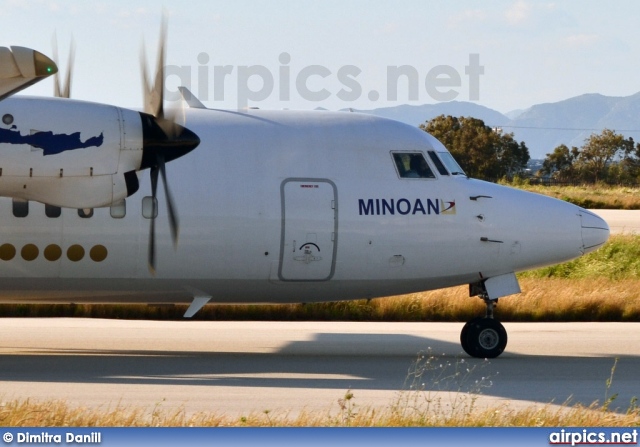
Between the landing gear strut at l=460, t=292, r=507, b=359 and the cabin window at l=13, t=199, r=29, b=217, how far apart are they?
22.7 feet

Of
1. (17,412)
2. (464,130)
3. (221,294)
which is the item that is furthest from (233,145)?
(464,130)

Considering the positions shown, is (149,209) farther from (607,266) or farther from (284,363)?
(607,266)

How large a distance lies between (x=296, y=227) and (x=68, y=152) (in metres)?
4.40

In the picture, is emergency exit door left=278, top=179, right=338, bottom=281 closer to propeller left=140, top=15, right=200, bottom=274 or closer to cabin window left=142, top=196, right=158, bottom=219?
cabin window left=142, top=196, right=158, bottom=219

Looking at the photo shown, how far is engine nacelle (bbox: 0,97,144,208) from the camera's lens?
1162 cm

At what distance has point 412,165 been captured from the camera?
1586 cm

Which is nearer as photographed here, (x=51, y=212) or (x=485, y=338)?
(x=51, y=212)

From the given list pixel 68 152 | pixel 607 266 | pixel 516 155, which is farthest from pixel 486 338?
pixel 516 155

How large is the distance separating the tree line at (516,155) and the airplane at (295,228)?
67829 millimetres

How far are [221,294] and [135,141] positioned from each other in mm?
3979

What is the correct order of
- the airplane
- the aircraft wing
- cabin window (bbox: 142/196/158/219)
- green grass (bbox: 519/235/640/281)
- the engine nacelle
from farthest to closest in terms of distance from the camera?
1. green grass (bbox: 519/235/640/281)
2. cabin window (bbox: 142/196/158/219)
3. the airplane
4. the engine nacelle
5. the aircraft wing

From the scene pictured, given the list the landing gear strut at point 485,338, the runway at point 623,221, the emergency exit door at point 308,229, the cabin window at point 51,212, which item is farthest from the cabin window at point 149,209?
the runway at point 623,221

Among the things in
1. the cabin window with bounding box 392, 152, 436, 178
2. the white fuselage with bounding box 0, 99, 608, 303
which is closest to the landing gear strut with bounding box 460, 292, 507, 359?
the white fuselage with bounding box 0, 99, 608, 303

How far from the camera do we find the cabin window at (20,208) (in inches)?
565
